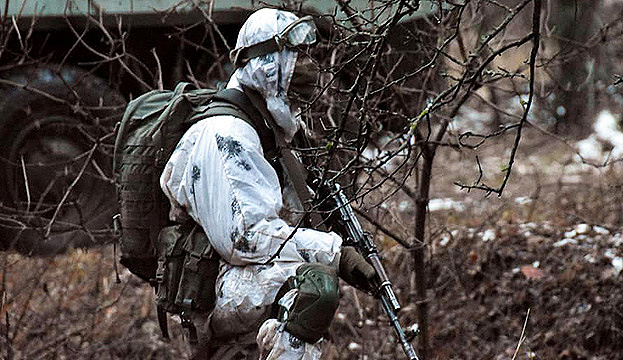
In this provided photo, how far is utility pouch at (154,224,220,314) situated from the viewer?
12.9 ft

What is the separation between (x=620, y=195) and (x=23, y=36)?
13.4 ft

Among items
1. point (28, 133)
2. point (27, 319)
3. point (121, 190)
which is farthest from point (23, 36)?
point (121, 190)

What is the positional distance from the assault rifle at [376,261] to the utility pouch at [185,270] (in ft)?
1.74

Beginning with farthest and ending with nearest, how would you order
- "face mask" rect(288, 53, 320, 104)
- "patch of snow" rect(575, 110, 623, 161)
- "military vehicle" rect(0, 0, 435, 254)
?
1. "patch of snow" rect(575, 110, 623, 161)
2. "military vehicle" rect(0, 0, 435, 254)
3. "face mask" rect(288, 53, 320, 104)

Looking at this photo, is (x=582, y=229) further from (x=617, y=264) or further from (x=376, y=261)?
(x=376, y=261)

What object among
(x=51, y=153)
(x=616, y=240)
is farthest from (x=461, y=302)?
(x=51, y=153)

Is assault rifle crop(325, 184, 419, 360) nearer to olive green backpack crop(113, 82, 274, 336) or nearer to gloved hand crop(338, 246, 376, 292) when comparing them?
gloved hand crop(338, 246, 376, 292)

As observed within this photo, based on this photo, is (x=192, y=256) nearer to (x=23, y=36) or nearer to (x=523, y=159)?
(x=23, y=36)

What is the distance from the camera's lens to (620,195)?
24.1 feet

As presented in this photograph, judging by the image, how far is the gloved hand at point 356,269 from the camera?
396cm

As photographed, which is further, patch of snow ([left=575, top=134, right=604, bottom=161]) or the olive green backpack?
patch of snow ([left=575, top=134, right=604, bottom=161])

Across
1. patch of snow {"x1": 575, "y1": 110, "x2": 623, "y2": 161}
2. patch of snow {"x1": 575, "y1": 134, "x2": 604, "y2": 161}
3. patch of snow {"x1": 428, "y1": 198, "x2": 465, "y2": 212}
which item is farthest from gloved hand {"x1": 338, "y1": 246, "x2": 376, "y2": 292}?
patch of snow {"x1": 575, "y1": 134, "x2": 604, "y2": 161}

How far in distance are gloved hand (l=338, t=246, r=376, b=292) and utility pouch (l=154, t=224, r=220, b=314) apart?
0.47 meters

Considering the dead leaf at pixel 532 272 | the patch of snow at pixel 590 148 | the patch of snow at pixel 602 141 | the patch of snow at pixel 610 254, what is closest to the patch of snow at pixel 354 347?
the dead leaf at pixel 532 272
